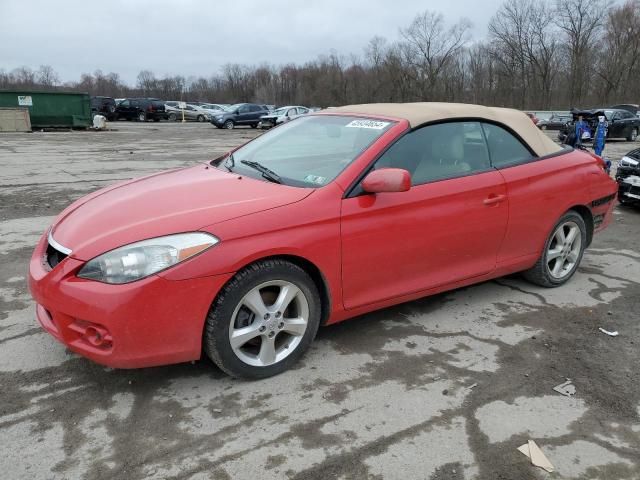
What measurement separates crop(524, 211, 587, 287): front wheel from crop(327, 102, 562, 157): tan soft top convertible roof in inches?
26.3

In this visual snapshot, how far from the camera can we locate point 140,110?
3997cm

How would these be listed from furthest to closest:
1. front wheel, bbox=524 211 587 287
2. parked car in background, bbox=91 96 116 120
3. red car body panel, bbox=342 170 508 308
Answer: parked car in background, bbox=91 96 116 120
front wheel, bbox=524 211 587 287
red car body panel, bbox=342 170 508 308

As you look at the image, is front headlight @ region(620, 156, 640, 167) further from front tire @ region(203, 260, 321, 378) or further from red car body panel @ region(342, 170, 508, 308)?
front tire @ region(203, 260, 321, 378)

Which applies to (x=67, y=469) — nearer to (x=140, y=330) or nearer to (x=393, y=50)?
(x=140, y=330)

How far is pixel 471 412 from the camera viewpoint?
286 centimetres

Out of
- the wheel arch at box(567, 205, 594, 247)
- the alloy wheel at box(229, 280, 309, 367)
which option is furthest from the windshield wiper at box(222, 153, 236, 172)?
Result: the wheel arch at box(567, 205, 594, 247)

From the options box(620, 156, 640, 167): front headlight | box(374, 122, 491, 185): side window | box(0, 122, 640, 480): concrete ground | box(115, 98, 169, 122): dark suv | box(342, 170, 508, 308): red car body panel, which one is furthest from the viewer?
box(115, 98, 169, 122): dark suv

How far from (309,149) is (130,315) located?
1.84 m

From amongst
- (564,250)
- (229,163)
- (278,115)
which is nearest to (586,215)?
(564,250)

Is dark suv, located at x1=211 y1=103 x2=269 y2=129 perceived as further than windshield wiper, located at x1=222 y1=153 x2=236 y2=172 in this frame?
Yes

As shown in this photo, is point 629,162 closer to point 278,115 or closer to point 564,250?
point 564,250

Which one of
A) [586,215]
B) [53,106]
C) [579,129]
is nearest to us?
[586,215]

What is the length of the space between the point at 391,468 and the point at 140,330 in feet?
4.57

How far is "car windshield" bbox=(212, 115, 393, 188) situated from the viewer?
→ 346cm
